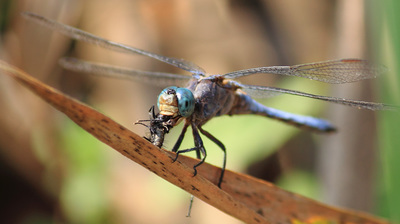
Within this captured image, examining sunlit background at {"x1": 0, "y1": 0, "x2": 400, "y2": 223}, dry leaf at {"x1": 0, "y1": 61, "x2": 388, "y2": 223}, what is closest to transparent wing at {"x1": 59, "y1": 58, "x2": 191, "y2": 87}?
sunlit background at {"x1": 0, "y1": 0, "x2": 400, "y2": 223}

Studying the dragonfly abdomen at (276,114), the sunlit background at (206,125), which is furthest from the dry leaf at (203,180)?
the dragonfly abdomen at (276,114)

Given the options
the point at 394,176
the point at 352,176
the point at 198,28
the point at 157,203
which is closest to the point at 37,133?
the point at 157,203

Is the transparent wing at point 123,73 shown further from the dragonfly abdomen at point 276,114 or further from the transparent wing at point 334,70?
the transparent wing at point 334,70

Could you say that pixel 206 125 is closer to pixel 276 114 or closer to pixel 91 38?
pixel 276 114

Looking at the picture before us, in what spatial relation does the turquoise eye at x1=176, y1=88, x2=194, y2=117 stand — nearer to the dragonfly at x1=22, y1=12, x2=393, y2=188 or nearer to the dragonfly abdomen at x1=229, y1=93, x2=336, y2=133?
the dragonfly at x1=22, y1=12, x2=393, y2=188

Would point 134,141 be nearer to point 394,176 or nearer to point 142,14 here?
point 394,176

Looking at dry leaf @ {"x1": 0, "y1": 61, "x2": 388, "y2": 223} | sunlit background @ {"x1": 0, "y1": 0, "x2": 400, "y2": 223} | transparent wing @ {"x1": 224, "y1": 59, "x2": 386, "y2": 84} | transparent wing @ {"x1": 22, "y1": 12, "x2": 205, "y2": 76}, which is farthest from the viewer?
sunlit background @ {"x1": 0, "y1": 0, "x2": 400, "y2": 223}
